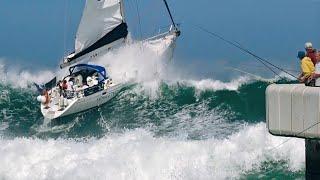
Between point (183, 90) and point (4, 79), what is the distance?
13504mm

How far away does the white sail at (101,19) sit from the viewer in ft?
132

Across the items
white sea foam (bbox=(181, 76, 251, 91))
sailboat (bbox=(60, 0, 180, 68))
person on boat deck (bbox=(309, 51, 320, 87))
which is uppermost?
sailboat (bbox=(60, 0, 180, 68))

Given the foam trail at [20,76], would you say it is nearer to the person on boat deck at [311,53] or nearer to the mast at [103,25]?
the mast at [103,25]

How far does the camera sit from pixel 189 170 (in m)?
22.3

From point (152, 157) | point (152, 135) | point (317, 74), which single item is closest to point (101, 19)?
point (152, 135)

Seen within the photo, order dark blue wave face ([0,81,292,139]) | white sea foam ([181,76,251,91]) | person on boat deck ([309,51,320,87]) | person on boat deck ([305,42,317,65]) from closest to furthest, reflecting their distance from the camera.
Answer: person on boat deck ([309,51,320,87])
person on boat deck ([305,42,317,65])
dark blue wave face ([0,81,292,139])
white sea foam ([181,76,251,91])

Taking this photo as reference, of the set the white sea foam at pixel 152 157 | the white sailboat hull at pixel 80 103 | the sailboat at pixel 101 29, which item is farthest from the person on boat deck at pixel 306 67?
the sailboat at pixel 101 29

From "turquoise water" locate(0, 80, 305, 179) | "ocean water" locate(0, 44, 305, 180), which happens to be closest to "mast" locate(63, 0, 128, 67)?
"ocean water" locate(0, 44, 305, 180)

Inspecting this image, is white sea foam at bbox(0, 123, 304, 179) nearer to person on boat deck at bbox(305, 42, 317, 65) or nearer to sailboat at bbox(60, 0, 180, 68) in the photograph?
person on boat deck at bbox(305, 42, 317, 65)

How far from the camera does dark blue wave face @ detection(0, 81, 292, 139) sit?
98.4 feet

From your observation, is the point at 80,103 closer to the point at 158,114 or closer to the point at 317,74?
the point at 158,114

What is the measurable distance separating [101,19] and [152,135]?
45.9 feet

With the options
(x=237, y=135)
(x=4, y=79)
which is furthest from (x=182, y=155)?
(x=4, y=79)

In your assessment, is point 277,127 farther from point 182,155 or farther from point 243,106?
point 243,106
